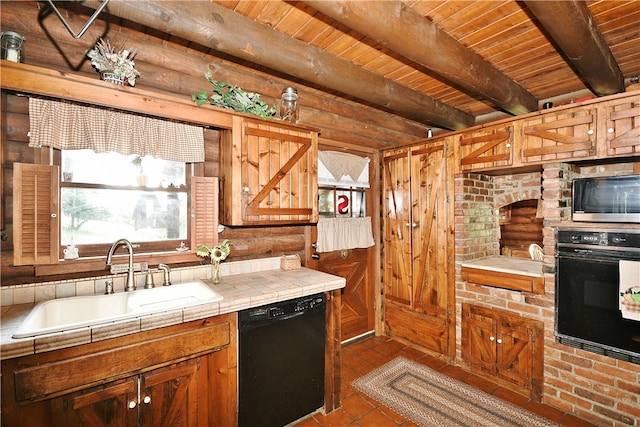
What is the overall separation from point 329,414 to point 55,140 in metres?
2.75

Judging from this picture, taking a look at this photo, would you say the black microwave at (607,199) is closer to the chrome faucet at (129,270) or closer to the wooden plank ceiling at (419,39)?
the wooden plank ceiling at (419,39)

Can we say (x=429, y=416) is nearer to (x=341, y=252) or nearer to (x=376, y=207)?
(x=341, y=252)

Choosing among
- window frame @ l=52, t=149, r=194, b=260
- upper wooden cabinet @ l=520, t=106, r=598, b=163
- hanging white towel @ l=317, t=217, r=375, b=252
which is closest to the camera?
window frame @ l=52, t=149, r=194, b=260

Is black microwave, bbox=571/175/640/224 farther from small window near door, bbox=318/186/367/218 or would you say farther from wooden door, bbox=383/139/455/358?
small window near door, bbox=318/186/367/218

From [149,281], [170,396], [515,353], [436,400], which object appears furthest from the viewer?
[515,353]

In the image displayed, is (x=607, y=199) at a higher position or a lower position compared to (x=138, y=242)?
higher

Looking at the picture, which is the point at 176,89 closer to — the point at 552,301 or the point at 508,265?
the point at 508,265

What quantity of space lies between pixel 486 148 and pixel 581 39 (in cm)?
100

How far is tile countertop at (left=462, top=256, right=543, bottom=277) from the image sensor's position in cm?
250

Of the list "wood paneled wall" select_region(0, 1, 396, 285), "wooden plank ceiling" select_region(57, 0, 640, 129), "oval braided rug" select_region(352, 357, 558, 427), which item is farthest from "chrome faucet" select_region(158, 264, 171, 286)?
"oval braided rug" select_region(352, 357, 558, 427)

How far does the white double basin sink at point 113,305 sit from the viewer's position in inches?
62.8

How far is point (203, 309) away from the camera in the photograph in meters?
1.74

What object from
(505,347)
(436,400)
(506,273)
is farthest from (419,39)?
(436,400)

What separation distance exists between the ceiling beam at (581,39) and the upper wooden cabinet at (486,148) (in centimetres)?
66
